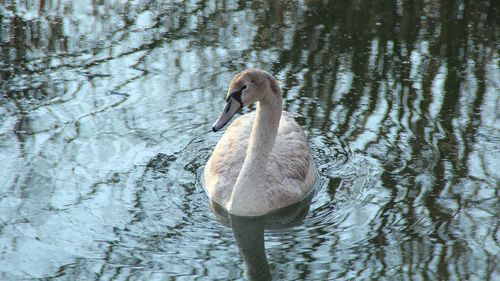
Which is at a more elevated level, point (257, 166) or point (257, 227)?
point (257, 166)

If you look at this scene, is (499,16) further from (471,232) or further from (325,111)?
(471,232)

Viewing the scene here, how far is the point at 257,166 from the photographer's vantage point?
25.7ft

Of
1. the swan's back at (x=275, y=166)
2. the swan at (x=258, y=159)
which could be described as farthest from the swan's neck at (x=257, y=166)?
the swan's back at (x=275, y=166)

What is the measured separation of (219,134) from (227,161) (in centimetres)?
127

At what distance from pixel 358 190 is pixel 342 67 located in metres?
2.87

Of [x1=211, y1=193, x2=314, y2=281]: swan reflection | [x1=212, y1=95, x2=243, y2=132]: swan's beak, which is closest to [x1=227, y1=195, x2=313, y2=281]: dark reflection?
[x1=211, y1=193, x2=314, y2=281]: swan reflection

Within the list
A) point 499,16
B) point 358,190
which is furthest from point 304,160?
point 499,16

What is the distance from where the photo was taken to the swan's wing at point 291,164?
8.10 m

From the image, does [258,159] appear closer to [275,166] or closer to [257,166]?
[257,166]

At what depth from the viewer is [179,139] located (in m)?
9.03

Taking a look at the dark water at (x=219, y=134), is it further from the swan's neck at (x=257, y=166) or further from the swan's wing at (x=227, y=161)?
the swan's neck at (x=257, y=166)

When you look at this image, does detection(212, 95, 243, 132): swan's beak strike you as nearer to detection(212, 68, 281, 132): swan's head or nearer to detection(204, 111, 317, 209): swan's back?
detection(212, 68, 281, 132): swan's head

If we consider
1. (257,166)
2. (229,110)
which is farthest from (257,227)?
(229,110)

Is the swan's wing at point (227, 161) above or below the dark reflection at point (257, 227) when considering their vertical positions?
above
